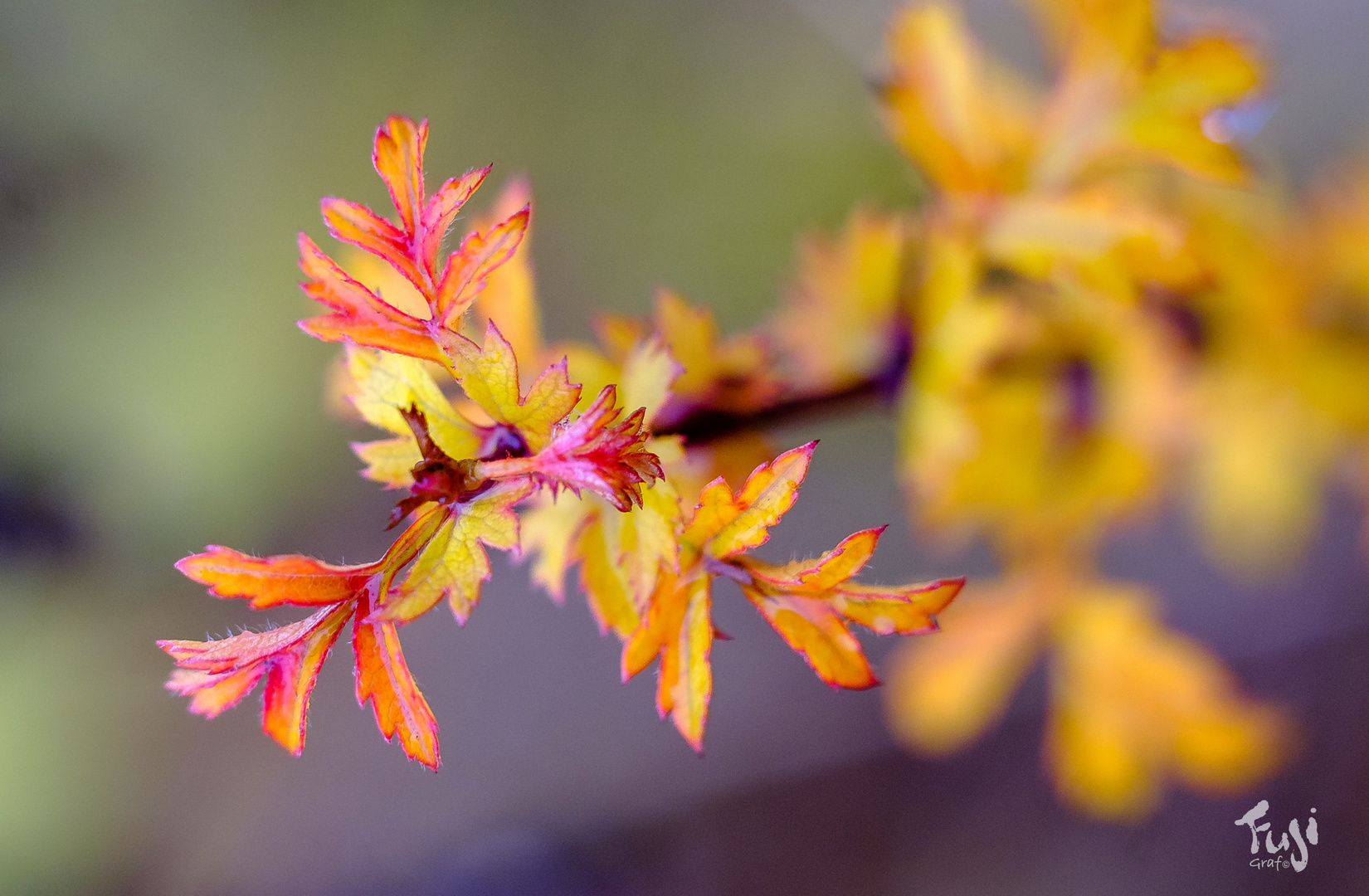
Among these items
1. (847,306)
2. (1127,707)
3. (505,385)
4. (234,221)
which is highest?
(234,221)

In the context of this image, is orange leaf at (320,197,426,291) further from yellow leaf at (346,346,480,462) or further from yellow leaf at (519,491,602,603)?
yellow leaf at (519,491,602,603)

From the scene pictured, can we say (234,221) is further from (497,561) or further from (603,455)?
(603,455)

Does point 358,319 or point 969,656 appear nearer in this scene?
point 358,319

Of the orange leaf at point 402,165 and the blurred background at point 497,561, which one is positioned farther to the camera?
the blurred background at point 497,561

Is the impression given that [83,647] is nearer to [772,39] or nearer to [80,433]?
[80,433]

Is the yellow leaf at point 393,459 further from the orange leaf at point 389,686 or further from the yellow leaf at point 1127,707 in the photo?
the yellow leaf at point 1127,707

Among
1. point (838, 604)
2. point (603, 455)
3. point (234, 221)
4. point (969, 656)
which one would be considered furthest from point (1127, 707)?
point (234, 221)

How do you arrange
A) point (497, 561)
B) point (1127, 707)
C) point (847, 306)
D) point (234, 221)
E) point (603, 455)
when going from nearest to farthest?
point (603, 455) < point (847, 306) < point (1127, 707) < point (234, 221) < point (497, 561)

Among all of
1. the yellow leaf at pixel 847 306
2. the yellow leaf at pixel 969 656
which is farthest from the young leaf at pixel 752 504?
the yellow leaf at pixel 969 656

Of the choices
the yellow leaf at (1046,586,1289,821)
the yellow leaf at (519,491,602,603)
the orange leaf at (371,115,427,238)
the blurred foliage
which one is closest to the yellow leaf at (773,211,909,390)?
the yellow leaf at (519,491,602,603)
